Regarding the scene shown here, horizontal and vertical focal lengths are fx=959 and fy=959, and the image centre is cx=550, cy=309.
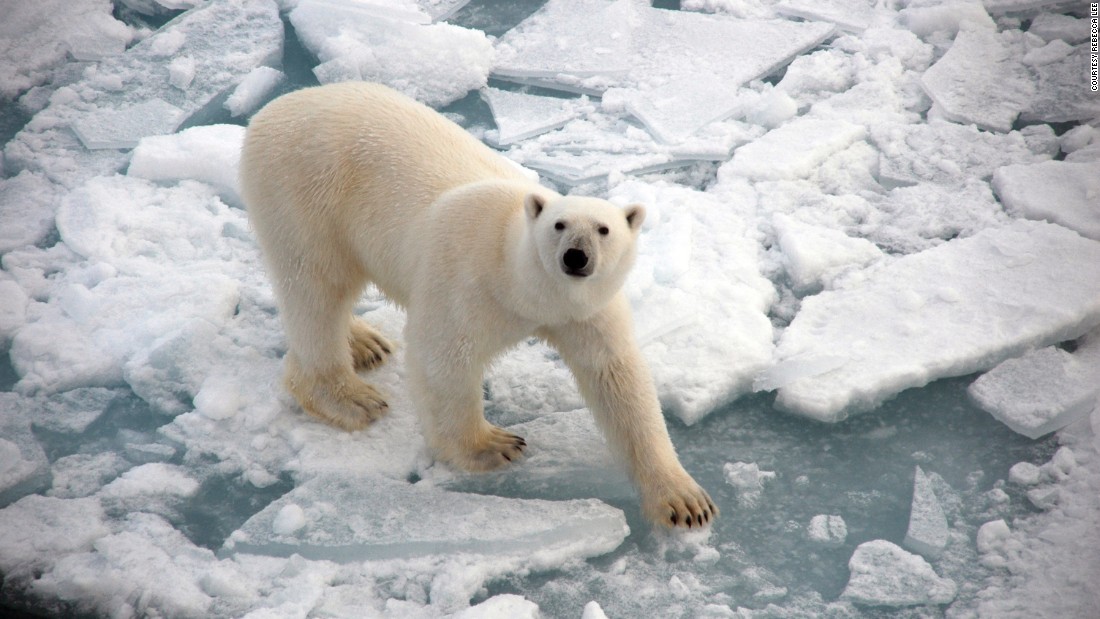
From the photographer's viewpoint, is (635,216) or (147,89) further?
(147,89)

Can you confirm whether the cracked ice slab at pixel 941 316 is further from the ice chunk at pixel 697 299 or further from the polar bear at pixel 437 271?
the polar bear at pixel 437 271

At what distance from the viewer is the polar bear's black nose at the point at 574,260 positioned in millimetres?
2535

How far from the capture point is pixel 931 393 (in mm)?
3457

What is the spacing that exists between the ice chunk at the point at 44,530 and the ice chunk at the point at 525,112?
2.67 m

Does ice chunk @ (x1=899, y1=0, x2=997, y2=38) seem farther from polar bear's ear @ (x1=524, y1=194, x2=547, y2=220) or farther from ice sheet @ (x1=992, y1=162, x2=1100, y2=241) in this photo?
polar bear's ear @ (x1=524, y1=194, x2=547, y2=220)

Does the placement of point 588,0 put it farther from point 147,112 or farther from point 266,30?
point 147,112

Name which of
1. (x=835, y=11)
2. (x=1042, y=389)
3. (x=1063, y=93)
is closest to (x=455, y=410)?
(x=1042, y=389)

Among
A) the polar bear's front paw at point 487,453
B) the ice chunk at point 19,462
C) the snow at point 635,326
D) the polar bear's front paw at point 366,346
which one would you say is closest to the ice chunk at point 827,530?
the snow at point 635,326

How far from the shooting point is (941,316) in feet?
12.0

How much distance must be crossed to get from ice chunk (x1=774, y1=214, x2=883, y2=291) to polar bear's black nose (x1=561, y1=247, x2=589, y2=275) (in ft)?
5.53

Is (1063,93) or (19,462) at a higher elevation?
(1063,93)

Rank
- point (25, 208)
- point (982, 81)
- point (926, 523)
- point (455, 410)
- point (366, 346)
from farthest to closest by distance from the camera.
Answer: point (982, 81) < point (25, 208) < point (366, 346) < point (455, 410) < point (926, 523)

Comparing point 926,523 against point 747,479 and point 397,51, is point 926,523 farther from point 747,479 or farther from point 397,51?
point 397,51

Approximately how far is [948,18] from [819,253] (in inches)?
94.8
